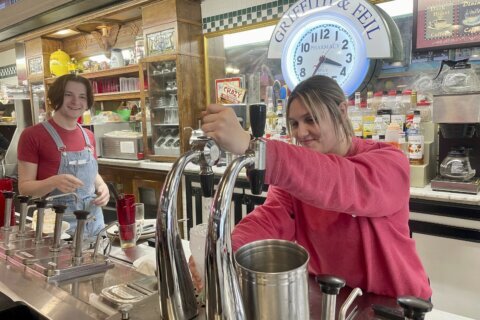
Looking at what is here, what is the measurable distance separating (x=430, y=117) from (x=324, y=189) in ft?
7.72

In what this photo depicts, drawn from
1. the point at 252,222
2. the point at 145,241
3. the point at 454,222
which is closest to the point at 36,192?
the point at 145,241

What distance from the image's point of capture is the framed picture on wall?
99.4 inches

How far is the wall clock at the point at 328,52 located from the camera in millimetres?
2832

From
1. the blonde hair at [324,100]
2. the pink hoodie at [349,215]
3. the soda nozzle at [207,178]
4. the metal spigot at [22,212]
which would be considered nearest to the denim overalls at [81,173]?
the metal spigot at [22,212]

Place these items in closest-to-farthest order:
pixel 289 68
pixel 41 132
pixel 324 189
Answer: pixel 324 189 < pixel 41 132 < pixel 289 68

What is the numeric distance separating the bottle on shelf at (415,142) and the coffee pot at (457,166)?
157 millimetres

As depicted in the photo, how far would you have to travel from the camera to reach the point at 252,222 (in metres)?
1.23

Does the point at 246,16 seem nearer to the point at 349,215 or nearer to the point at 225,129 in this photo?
the point at 349,215

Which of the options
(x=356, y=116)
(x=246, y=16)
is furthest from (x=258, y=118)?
(x=246, y=16)

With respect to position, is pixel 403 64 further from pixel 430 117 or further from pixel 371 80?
pixel 430 117

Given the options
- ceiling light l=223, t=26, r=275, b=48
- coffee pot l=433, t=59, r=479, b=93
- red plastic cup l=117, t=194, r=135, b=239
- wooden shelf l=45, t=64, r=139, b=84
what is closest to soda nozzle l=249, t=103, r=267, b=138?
red plastic cup l=117, t=194, r=135, b=239

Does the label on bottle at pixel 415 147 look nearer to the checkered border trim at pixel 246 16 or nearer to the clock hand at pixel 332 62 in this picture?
the clock hand at pixel 332 62

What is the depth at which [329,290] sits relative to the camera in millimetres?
618

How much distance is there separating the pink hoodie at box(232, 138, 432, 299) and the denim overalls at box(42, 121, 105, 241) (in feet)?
3.85
